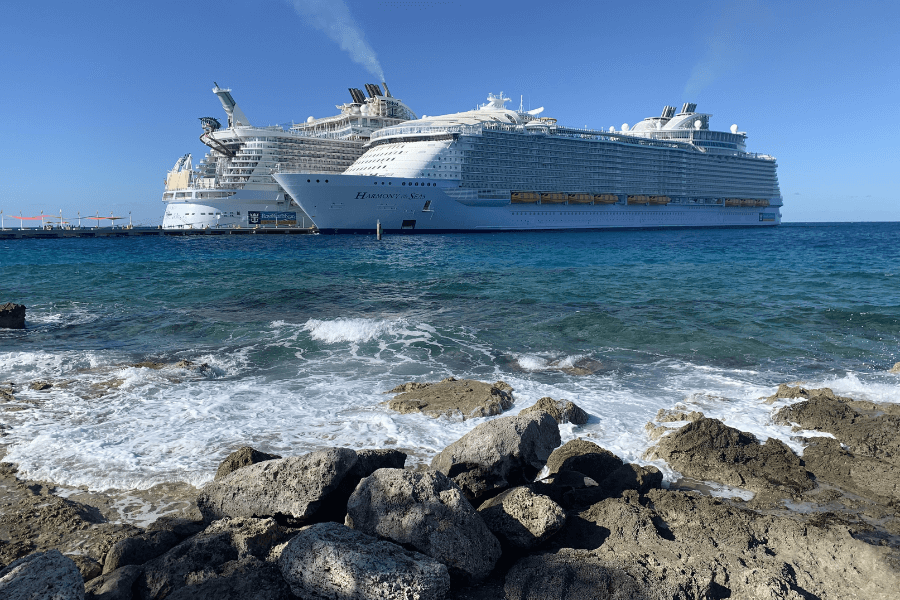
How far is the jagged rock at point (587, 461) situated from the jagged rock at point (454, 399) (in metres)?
1.78

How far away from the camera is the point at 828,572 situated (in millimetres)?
3363

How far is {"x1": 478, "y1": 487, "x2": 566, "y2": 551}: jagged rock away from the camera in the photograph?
3520mm

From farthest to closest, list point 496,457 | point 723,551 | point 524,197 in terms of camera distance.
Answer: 1. point 524,197
2. point 496,457
3. point 723,551

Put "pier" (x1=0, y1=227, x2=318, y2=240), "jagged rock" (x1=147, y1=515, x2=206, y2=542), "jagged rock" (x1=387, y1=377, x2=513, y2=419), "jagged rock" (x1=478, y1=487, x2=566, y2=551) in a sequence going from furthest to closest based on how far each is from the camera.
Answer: "pier" (x1=0, y1=227, x2=318, y2=240) < "jagged rock" (x1=387, y1=377, x2=513, y2=419) < "jagged rock" (x1=147, y1=515, x2=206, y2=542) < "jagged rock" (x1=478, y1=487, x2=566, y2=551)

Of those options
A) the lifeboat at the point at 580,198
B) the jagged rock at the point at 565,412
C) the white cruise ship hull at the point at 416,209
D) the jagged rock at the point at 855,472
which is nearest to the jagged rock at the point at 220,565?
the jagged rock at the point at 565,412

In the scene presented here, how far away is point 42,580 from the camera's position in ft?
8.84

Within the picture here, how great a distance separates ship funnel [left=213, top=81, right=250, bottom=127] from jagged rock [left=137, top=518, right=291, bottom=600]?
71220mm

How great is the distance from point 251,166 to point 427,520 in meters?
65.4

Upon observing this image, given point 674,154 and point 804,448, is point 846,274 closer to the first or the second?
point 804,448

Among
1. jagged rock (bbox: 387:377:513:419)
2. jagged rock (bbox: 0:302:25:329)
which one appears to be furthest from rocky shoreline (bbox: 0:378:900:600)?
jagged rock (bbox: 0:302:25:329)

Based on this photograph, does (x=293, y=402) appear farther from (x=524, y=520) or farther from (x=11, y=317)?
(x=11, y=317)

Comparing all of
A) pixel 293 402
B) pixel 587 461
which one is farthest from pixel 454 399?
→ pixel 587 461

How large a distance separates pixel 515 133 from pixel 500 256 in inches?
1325

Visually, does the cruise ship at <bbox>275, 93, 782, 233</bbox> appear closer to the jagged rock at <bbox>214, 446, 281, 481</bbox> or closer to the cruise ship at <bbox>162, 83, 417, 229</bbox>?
the cruise ship at <bbox>162, 83, 417, 229</bbox>
